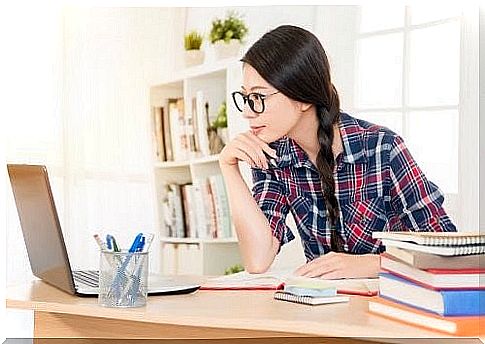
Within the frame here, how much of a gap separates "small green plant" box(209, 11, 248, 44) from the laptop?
996 mm

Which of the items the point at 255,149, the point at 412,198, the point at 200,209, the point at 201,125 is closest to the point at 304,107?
the point at 255,149

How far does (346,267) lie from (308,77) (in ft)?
2.05

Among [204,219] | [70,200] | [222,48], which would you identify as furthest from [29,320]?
[222,48]

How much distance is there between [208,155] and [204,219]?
0.19m

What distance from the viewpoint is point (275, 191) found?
2191mm

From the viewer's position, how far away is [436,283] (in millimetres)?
1190

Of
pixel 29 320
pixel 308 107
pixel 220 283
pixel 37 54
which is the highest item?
pixel 37 54

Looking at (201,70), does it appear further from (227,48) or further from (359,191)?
(359,191)

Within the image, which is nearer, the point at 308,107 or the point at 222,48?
the point at 308,107

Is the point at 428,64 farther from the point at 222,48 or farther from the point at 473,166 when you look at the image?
the point at 222,48

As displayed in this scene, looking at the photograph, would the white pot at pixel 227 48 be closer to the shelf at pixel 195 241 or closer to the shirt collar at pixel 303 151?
the shirt collar at pixel 303 151

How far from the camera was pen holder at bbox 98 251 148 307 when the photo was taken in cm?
140

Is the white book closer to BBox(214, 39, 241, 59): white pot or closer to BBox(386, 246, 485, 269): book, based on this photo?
BBox(214, 39, 241, 59): white pot

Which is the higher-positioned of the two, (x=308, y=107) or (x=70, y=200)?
(x=308, y=107)
